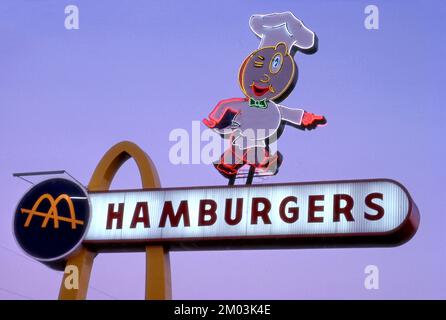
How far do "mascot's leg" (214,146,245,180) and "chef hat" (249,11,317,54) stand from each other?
299 cm

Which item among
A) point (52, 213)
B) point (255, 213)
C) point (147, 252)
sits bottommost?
point (147, 252)

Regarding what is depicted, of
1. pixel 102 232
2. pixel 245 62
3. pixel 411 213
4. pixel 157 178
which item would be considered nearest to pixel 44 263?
pixel 102 232

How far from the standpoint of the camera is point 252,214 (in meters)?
23.3

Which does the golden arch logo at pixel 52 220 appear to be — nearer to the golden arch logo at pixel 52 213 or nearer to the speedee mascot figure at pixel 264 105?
the golden arch logo at pixel 52 213

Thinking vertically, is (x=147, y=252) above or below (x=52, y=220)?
below

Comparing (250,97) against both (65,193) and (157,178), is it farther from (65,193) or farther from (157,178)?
(65,193)

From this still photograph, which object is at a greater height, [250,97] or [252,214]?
[250,97]

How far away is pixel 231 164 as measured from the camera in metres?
24.3

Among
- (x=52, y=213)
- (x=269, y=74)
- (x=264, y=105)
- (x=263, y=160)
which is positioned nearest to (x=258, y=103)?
(x=264, y=105)

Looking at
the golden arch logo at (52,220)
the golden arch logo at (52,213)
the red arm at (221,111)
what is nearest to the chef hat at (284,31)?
the red arm at (221,111)

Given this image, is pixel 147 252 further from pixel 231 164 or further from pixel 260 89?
pixel 260 89

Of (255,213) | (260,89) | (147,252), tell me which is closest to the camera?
(255,213)

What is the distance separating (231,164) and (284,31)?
12.4ft

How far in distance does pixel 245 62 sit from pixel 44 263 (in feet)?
23.8
